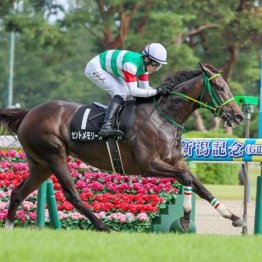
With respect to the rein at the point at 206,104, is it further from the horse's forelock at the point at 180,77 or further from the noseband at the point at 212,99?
the horse's forelock at the point at 180,77

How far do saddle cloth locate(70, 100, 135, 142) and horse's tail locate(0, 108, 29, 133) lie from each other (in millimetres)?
749

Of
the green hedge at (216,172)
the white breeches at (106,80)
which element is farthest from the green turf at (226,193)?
the white breeches at (106,80)

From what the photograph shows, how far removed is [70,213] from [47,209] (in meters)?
0.32

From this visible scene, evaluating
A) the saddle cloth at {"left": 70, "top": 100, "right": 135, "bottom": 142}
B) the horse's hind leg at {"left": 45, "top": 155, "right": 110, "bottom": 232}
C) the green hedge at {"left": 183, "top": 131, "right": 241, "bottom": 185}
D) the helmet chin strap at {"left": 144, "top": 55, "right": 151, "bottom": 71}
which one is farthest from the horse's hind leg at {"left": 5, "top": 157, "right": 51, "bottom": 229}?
the green hedge at {"left": 183, "top": 131, "right": 241, "bottom": 185}

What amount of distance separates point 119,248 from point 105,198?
371 cm

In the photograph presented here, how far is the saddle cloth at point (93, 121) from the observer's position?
29.7 feet

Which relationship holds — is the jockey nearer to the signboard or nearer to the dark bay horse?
the dark bay horse

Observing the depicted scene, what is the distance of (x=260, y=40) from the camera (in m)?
34.8

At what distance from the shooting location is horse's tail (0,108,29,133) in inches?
386

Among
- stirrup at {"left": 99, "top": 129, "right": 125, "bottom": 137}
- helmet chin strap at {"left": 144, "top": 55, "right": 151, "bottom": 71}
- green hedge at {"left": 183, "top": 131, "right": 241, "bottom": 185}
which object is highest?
helmet chin strap at {"left": 144, "top": 55, "right": 151, "bottom": 71}

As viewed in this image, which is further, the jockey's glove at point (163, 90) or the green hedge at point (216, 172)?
the green hedge at point (216, 172)

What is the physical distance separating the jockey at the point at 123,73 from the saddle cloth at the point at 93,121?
0.27 feet

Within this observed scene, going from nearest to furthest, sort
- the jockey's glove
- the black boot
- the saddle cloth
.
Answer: the black boot → the saddle cloth → the jockey's glove

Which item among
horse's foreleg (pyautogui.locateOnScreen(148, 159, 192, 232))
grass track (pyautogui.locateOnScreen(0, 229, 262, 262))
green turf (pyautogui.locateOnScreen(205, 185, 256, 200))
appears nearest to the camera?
grass track (pyautogui.locateOnScreen(0, 229, 262, 262))
